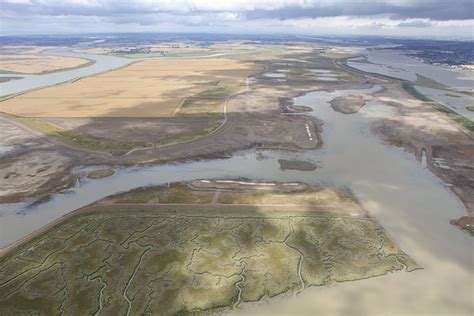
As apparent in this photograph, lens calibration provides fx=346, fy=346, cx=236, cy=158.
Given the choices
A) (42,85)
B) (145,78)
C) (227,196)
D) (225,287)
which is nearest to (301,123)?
(227,196)

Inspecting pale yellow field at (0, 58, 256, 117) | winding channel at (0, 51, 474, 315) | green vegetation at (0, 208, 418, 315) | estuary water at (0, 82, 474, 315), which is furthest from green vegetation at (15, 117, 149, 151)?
green vegetation at (0, 208, 418, 315)

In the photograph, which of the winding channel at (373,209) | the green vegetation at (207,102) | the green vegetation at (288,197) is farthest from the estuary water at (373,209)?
the green vegetation at (207,102)

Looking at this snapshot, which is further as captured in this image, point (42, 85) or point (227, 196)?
point (42, 85)

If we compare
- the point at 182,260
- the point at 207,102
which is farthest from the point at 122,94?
the point at 182,260

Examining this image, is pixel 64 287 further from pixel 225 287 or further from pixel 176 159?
pixel 176 159

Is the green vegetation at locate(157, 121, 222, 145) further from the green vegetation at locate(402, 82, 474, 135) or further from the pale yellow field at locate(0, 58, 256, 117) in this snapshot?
the green vegetation at locate(402, 82, 474, 135)

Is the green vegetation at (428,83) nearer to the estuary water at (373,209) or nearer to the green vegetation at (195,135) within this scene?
the estuary water at (373,209)
